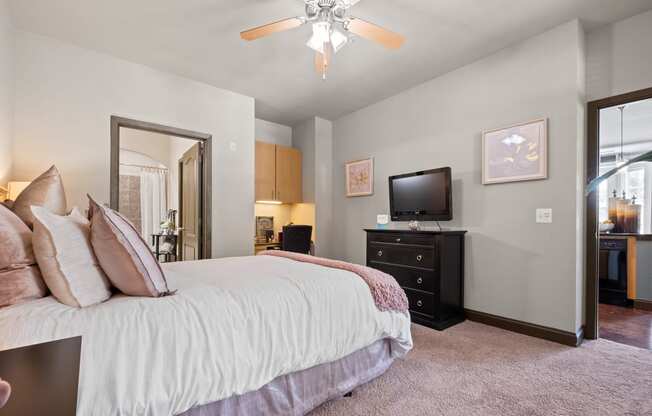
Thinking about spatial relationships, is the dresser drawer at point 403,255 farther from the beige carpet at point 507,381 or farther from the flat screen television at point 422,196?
the beige carpet at point 507,381

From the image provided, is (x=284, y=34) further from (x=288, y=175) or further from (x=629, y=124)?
(x=629, y=124)

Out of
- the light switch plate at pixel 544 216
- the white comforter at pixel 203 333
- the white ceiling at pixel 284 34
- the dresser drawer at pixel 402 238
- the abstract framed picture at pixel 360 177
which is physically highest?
the white ceiling at pixel 284 34

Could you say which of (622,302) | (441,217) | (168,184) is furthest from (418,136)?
(168,184)

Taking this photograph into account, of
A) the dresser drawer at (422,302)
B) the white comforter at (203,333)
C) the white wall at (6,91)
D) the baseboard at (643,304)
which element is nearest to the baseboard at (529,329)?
the dresser drawer at (422,302)

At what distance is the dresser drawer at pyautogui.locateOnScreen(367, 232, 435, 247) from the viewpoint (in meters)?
3.05

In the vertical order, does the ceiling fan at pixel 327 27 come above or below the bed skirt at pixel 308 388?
above

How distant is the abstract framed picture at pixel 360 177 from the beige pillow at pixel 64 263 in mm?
3560

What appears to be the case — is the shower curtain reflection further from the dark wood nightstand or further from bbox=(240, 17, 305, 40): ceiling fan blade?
the dark wood nightstand

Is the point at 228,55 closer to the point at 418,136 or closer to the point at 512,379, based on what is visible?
the point at 418,136

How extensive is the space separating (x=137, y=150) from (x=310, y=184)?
3319 millimetres

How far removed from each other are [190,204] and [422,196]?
303 cm

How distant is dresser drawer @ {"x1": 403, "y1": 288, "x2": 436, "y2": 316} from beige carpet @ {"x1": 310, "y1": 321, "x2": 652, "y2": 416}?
0.39 metres

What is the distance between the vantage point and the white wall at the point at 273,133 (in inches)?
201

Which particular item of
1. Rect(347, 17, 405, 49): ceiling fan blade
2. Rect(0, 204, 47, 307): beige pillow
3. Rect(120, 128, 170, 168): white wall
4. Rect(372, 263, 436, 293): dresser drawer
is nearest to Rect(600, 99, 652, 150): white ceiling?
Rect(372, 263, 436, 293): dresser drawer
